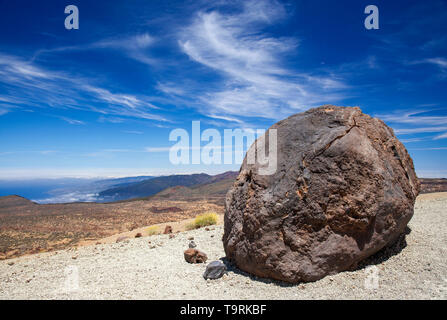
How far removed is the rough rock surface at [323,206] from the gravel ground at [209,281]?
394 millimetres

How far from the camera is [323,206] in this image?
5867 millimetres

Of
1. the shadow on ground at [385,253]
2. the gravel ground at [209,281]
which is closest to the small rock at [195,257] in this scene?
the gravel ground at [209,281]

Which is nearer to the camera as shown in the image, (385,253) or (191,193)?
(385,253)

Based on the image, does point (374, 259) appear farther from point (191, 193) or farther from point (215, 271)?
point (191, 193)

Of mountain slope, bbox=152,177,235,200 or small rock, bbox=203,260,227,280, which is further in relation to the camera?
mountain slope, bbox=152,177,235,200

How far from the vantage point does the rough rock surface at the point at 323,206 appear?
582 centimetres

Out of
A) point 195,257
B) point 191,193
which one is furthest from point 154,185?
point 195,257

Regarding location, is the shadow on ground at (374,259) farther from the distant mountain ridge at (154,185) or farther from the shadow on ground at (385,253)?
the distant mountain ridge at (154,185)

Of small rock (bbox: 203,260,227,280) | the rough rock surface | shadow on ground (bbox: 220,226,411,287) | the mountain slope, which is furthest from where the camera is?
the mountain slope

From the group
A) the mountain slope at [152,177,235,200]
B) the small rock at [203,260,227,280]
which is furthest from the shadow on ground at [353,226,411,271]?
the mountain slope at [152,177,235,200]

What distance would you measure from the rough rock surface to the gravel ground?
39cm

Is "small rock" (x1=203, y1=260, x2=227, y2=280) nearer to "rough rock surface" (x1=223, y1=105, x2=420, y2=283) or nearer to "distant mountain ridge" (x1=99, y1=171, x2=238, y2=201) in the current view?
"rough rock surface" (x1=223, y1=105, x2=420, y2=283)

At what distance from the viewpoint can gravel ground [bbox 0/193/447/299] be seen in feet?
17.8

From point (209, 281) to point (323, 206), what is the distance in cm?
334
